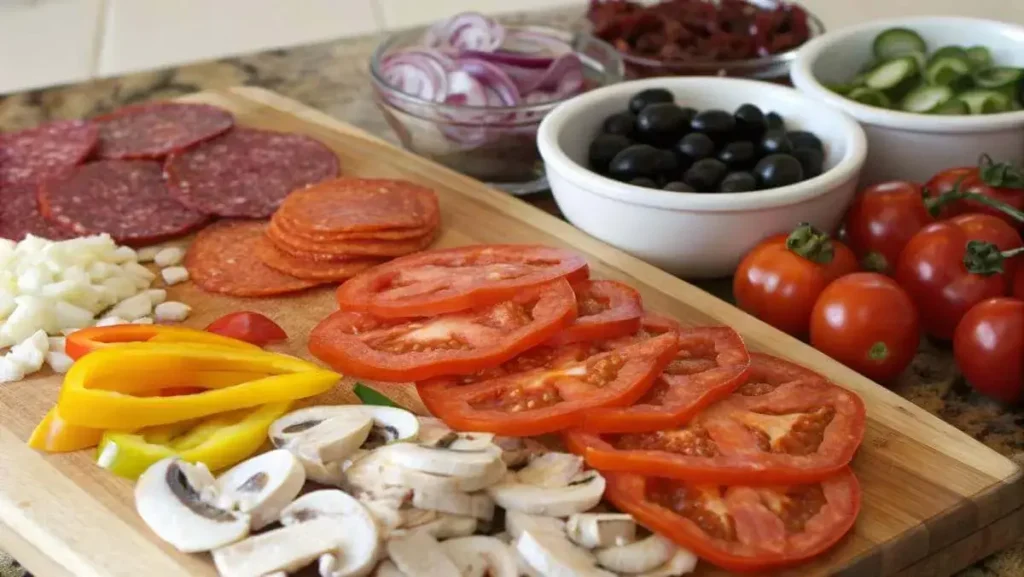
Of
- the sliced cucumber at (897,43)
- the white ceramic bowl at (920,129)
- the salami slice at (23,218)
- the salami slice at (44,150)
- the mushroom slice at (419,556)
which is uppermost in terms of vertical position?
the sliced cucumber at (897,43)

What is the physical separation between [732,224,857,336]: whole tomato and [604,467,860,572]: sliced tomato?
1.38 feet

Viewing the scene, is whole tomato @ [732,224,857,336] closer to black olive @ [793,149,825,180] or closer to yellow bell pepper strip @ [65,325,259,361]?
black olive @ [793,149,825,180]

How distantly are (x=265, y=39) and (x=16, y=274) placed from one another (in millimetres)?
1611

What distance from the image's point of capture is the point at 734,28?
2.60 m

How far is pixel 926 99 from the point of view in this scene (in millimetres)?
2217

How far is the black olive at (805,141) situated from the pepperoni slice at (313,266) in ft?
2.46

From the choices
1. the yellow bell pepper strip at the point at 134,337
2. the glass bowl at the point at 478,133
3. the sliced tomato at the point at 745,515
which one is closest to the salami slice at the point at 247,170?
the glass bowl at the point at 478,133

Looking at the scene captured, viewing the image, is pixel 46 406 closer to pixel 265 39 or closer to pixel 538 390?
pixel 538 390

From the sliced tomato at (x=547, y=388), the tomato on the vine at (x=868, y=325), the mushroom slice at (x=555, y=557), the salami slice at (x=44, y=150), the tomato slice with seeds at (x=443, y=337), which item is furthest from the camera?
the salami slice at (x=44, y=150)

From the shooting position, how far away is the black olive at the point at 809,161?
2.03 m

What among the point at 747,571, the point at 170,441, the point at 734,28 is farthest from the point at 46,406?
the point at 734,28

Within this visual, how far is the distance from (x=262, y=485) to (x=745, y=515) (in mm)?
573

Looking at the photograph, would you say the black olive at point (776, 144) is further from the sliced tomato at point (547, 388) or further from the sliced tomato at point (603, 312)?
the sliced tomato at point (547, 388)

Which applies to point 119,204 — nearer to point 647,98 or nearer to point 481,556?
point 647,98
